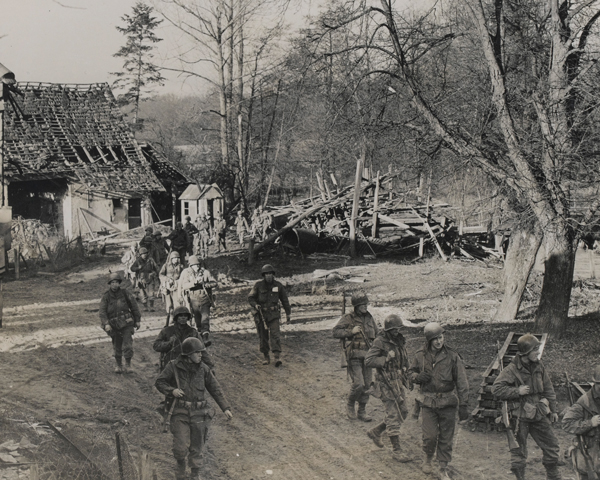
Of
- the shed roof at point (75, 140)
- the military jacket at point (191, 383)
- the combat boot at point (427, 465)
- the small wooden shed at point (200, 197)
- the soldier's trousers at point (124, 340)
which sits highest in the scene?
the shed roof at point (75, 140)

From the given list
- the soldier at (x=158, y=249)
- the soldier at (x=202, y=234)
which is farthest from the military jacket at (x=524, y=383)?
the soldier at (x=202, y=234)

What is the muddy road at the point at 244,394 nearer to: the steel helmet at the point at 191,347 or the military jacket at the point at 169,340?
the military jacket at the point at 169,340

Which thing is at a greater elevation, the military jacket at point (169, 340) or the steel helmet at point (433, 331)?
the steel helmet at point (433, 331)

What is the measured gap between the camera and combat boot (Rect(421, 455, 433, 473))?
7.22m

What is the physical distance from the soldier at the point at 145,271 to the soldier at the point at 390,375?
30.8 ft

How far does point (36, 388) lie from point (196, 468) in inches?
158

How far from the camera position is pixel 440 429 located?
7125mm

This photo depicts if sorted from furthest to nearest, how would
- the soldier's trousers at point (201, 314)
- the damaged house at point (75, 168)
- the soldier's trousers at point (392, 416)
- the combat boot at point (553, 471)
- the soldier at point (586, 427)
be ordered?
1. the damaged house at point (75, 168)
2. the soldier's trousers at point (201, 314)
3. the soldier's trousers at point (392, 416)
4. the combat boot at point (553, 471)
5. the soldier at point (586, 427)

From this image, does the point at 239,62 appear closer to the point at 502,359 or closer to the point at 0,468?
the point at 502,359

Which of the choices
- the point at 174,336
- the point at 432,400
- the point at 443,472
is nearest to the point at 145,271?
the point at 174,336

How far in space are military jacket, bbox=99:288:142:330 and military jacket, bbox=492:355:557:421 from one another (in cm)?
604

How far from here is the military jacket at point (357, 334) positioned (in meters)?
8.80

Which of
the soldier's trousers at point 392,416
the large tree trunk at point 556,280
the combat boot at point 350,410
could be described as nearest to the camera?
the soldier's trousers at point 392,416

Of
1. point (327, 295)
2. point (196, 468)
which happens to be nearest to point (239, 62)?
point (327, 295)
